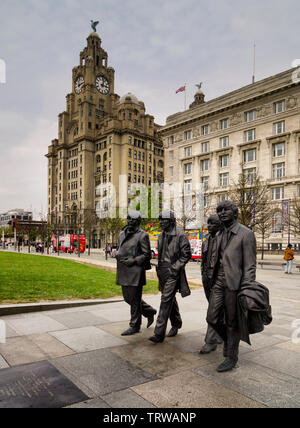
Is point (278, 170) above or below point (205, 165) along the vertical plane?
below

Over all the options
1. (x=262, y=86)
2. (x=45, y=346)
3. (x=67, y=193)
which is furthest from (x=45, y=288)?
(x=67, y=193)

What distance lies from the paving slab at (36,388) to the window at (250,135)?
51.0m

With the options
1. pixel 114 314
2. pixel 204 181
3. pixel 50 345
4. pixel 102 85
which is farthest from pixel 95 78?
pixel 50 345

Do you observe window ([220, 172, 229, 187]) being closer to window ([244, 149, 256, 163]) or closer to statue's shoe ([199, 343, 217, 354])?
window ([244, 149, 256, 163])

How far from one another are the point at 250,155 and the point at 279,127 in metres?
5.72

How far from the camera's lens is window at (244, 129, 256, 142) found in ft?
165

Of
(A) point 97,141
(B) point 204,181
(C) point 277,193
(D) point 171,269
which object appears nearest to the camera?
(D) point 171,269

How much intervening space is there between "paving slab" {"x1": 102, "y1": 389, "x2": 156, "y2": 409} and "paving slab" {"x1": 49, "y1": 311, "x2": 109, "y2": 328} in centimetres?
313

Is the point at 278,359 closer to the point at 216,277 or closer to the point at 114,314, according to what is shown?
the point at 216,277

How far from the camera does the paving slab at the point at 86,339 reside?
209 inches

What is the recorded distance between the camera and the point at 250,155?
50688 mm

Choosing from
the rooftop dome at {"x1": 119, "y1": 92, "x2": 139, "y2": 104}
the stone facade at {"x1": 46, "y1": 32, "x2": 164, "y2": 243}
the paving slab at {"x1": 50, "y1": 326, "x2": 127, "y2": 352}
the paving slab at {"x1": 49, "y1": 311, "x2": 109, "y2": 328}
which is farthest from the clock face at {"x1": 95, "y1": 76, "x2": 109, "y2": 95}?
the paving slab at {"x1": 50, "y1": 326, "x2": 127, "y2": 352}
